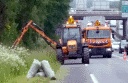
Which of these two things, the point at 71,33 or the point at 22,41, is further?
the point at 22,41

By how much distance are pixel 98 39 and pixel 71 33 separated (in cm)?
1049

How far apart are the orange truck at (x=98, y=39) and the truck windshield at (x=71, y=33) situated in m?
9.87

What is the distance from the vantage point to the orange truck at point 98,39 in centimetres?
5306

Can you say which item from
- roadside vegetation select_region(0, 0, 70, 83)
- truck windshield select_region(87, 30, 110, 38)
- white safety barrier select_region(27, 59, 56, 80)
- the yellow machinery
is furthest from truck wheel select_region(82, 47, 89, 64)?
white safety barrier select_region(27, 59, 56, 80)

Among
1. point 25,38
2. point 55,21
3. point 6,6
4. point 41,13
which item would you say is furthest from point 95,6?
point 6,6

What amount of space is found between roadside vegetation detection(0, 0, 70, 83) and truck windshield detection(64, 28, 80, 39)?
1.84 m

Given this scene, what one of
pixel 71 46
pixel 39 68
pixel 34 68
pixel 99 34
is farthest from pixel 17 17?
pixel 34 68

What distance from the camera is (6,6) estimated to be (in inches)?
1913

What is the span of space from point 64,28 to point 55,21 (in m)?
41.1

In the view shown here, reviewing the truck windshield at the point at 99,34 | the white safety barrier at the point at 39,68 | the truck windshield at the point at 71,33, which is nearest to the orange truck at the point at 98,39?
the truck windshield at the point at 99,34

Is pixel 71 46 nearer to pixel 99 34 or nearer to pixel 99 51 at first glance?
pixel 99 34

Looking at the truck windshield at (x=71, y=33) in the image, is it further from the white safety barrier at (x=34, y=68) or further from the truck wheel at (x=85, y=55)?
the white safety barrier at (x=34, y=68)

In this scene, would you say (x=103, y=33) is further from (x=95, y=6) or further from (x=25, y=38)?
(x=95, y=6)

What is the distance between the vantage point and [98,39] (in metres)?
53.3
